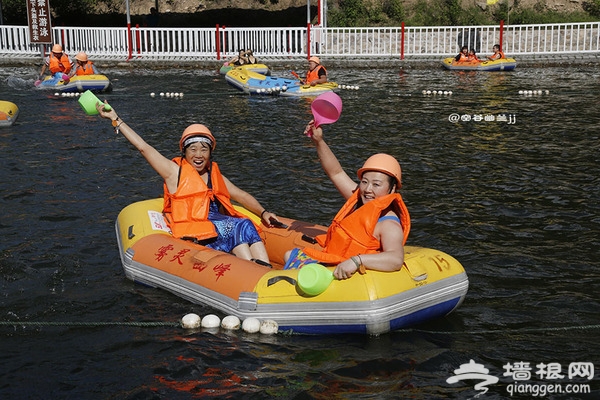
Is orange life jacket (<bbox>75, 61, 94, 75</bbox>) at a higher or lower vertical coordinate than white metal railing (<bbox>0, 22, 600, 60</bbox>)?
lower

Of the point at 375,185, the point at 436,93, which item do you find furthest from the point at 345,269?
the point at 436,93

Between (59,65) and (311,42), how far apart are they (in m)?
9.54

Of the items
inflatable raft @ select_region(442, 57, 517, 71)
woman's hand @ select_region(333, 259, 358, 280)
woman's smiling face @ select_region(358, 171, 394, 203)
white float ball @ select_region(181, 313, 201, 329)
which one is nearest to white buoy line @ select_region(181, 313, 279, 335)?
white float ball @ select_region(181, 313, 201, 329)

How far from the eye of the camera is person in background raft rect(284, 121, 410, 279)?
19.5 feet

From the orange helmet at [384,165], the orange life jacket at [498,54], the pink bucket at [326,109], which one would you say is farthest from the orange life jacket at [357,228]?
the orange life jacket at [498,54]

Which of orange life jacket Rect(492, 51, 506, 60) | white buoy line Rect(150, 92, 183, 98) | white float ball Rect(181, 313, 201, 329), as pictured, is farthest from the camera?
orange life jacket Rect(492, 51, 506, 60)

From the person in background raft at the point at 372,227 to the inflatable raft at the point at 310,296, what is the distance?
11 centimetres

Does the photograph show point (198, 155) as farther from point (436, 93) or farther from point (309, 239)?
point (436, 93)

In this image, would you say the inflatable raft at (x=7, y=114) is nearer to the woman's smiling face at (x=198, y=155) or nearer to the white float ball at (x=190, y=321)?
the woman's smiling face at (x=198, y=155)

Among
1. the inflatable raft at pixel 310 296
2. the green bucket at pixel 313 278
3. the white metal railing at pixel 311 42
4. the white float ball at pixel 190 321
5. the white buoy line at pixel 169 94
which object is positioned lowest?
the white float ball at pixel 190 321

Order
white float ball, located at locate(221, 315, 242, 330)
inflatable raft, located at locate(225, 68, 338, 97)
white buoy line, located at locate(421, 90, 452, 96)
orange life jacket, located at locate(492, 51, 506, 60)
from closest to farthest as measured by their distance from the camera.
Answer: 1. white float ball, located at locate(221, 315, 242, 330)
2. inflatable raft, located at locate(225, 68, 338, 97)
3. white buoy line, located at locate(421, 90, 452, 96)
4. orange life jacket, located at locate(492, 51, 506, 60)

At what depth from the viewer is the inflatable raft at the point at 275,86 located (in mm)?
18875

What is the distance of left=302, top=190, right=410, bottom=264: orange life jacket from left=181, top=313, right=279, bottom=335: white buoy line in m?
0.66

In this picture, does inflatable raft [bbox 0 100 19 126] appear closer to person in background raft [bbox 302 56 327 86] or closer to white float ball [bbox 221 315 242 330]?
person in background raft [bbox 302 56 327 86]
